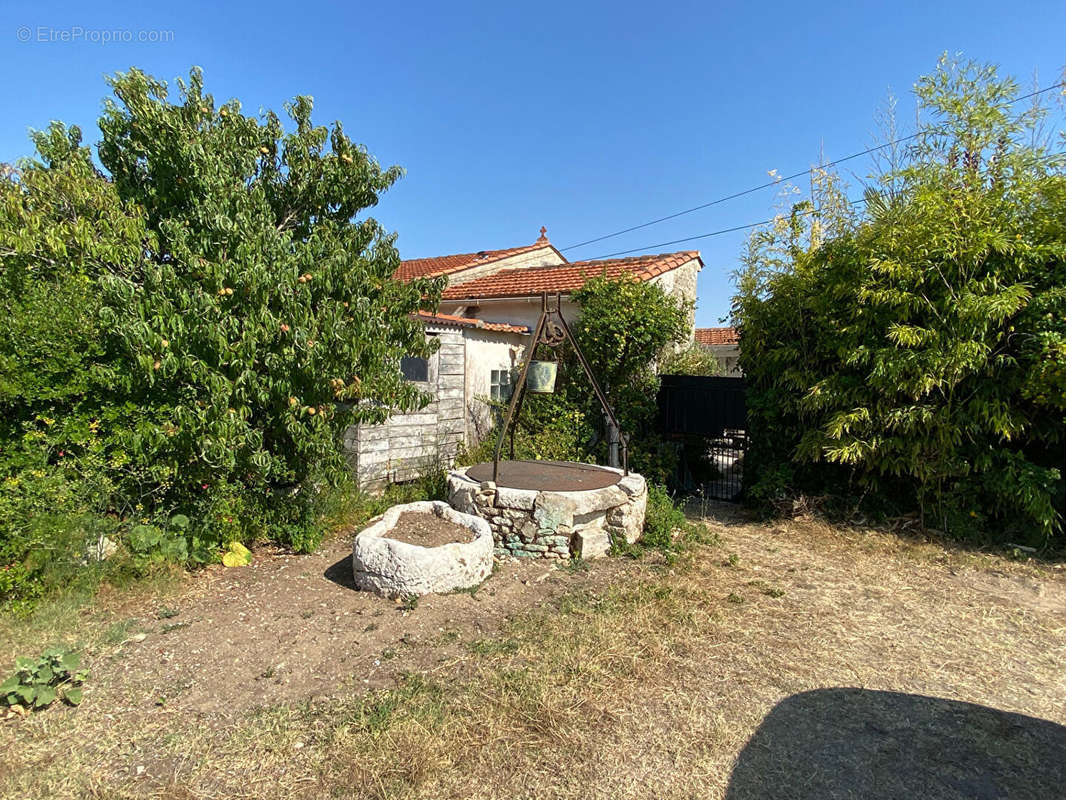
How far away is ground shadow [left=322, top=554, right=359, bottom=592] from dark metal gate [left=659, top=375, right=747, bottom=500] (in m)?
5.02

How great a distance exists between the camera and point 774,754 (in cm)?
248

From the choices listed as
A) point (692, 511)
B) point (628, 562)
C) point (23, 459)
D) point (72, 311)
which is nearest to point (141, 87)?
point (72, 311)

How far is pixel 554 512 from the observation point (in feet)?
15.9

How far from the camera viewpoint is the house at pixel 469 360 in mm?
6403

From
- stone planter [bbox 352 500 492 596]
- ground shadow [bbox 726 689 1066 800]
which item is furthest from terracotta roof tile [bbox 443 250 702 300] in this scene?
ground shadow [bbox 726 689 1066 800]

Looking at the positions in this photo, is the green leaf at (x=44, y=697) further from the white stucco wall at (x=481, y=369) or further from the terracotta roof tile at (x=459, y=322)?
the white stucco wall at (x=481, y=369)

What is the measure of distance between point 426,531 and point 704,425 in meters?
4.71

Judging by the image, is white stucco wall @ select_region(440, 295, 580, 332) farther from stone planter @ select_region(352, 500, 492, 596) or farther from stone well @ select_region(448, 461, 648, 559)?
stone planter @ select_region(352, 500, 492, 596)

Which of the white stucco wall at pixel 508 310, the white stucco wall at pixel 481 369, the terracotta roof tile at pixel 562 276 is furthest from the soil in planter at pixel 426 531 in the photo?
the terracotta roof tile at pixel 562 276

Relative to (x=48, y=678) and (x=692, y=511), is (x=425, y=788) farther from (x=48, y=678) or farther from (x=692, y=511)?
(x=692, y=511)

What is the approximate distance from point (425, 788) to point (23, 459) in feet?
10.3

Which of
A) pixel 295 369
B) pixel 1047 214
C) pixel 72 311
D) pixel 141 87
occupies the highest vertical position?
pixel 141 87

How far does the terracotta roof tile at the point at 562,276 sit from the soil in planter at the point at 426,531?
17.2 feet

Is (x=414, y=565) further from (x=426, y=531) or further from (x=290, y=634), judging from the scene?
(x=290, y=634)
